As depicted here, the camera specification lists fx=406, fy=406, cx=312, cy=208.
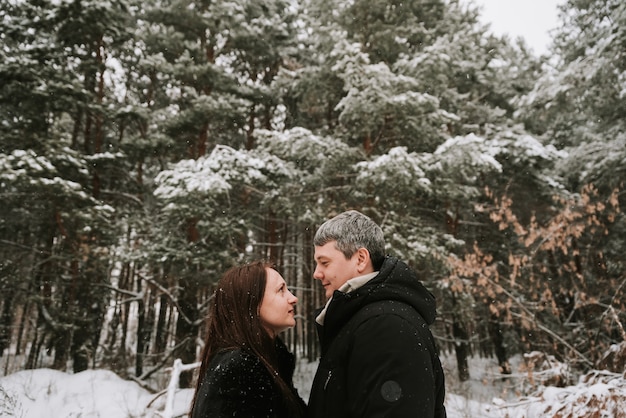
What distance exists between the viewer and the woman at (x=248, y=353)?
1.76 metres

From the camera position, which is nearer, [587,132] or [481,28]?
[587,132]

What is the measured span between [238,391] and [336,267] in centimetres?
83

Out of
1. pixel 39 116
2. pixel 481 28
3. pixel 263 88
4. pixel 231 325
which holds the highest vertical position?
pixel 481 28

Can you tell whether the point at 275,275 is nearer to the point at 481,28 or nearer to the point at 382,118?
the point at 382,118

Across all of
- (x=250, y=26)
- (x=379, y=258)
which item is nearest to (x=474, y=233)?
(x=250, y=26)

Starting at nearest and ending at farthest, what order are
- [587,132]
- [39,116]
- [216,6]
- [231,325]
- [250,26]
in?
[231,325] < [39,116] < [216,6] < [250,26] < [587,132]

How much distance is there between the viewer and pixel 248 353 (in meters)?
1.99

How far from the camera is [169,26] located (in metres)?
12.6

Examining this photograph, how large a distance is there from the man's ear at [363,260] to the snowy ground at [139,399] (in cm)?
412

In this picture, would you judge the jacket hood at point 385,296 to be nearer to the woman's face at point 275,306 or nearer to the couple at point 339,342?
the couple at point 339,342

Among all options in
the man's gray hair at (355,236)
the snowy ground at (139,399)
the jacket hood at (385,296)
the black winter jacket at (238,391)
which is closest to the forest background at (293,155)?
the snowy ground at (139,399)

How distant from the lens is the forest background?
8852 mm

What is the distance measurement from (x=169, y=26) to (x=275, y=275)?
12.6 metres

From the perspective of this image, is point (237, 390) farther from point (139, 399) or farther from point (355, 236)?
point (139, 399)
